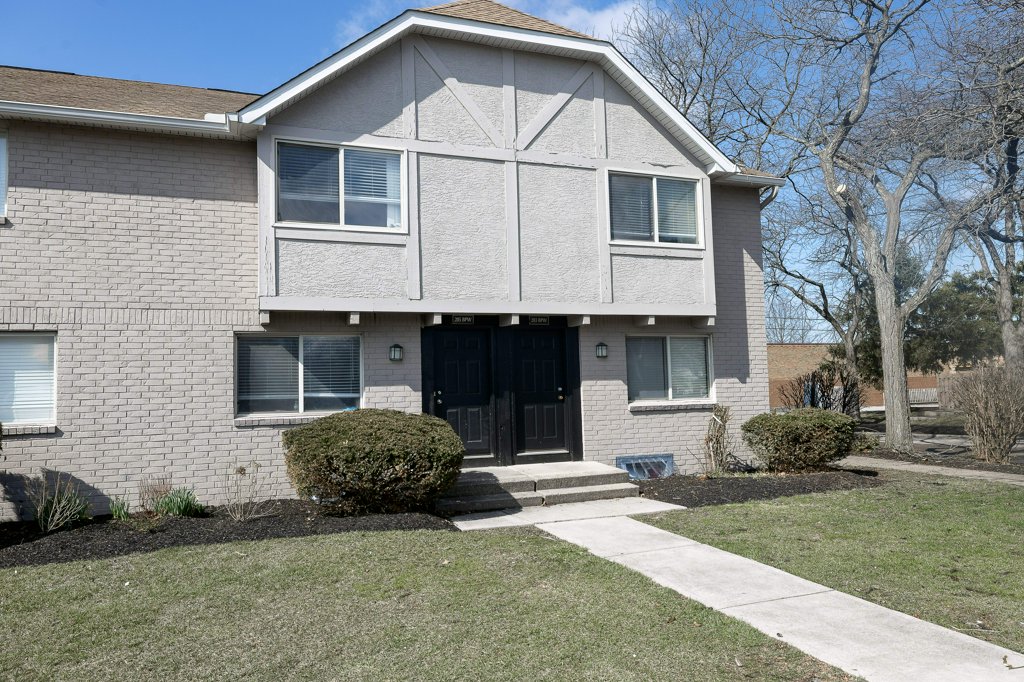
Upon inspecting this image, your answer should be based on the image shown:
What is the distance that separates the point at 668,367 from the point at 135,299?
8270mm

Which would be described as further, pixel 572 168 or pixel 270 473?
pixel 572 168

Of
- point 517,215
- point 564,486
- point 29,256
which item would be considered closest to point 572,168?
point 517,215

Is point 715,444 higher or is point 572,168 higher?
point 572,168

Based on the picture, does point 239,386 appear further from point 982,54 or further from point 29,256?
point 982,54

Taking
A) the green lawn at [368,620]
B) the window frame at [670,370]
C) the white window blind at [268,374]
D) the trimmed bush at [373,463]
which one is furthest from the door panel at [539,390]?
the green lawn at [368,620]

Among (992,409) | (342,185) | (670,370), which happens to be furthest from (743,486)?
(342,185)

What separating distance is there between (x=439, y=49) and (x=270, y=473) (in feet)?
21.7

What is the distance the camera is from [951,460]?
14266mm

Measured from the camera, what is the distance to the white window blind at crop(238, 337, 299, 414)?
10.4 m

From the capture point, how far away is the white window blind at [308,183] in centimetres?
1032

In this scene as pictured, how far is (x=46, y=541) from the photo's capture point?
7703 millimetres

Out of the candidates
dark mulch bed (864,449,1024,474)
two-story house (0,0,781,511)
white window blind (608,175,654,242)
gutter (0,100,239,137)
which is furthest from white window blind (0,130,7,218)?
dark mulch bed (864,449,1024,474)

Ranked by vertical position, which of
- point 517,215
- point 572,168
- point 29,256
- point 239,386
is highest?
point 572,168

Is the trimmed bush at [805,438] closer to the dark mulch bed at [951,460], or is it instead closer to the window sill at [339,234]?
the dark mulch bed at [951,460]
